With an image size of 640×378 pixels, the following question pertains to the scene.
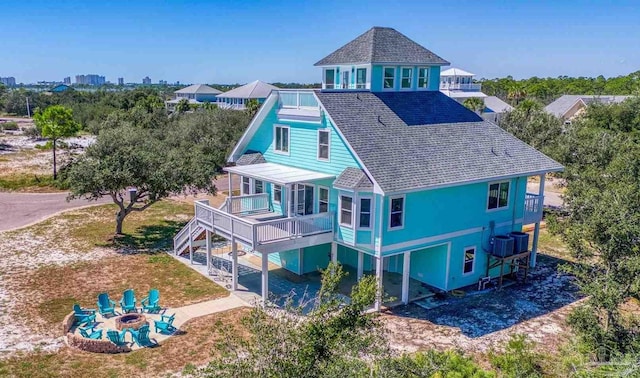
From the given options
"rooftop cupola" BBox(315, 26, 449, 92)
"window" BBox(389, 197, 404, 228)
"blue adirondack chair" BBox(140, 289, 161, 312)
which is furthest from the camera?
"rooftop cupola" BBox(315, 26, 449, 92)

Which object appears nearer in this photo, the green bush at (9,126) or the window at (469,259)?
the window at (469,259)

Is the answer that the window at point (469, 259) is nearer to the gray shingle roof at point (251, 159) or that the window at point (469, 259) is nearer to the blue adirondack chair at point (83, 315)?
the gray shingle roof at point (251, 159)

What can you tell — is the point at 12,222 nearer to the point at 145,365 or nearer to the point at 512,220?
the point at 145,365

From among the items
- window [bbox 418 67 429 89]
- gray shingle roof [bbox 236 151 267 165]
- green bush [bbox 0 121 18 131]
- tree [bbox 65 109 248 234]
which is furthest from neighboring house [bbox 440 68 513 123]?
green bush [bbox 0 121 18 131]

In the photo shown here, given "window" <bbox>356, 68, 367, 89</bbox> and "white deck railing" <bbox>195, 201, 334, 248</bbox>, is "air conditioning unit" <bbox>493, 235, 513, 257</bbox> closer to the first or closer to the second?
"white deck railing" <bbox>195, 201, 334, 248</bbox>

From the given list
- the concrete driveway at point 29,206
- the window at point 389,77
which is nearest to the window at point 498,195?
the window at point 389,77

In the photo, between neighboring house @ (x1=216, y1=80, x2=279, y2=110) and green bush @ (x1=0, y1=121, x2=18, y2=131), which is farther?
neighboring house @ (x1=216, y1=80, x2=279, y2=110)
